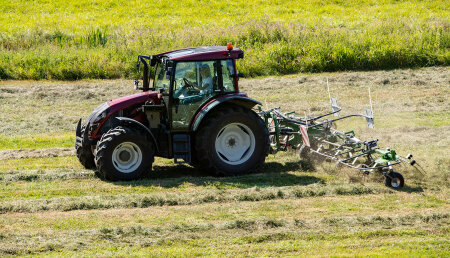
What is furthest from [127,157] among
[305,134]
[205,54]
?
[305,134]

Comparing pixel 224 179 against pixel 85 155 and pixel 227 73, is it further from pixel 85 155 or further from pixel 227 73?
pixel 85 155

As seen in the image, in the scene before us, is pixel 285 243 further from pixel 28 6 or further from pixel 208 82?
pixel 28 6

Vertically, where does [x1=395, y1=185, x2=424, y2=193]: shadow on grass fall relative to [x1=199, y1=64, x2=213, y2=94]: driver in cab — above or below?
below

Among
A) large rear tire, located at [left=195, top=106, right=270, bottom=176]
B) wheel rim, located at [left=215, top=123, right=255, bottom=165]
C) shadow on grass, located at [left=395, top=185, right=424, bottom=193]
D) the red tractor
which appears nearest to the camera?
shadow on grass, located at [left=395, top=185, right=424, bottom=193]

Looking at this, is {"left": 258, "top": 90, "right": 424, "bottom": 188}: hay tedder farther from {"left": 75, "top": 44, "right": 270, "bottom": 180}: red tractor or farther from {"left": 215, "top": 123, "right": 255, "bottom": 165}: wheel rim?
{"left": 75, "top": 44, "right": 270, "bottom": 180}: red tractor

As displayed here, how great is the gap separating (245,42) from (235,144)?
11.9m

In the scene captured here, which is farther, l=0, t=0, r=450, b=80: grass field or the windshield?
l=0, t=0, r=450, b=80: grass field

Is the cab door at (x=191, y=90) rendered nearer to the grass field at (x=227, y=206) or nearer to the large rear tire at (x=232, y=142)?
the large rear tire at (x=232, y=142)

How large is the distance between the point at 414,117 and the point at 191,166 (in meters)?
5.65

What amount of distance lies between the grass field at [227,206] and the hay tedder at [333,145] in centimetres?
20

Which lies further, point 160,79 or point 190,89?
point 160,79

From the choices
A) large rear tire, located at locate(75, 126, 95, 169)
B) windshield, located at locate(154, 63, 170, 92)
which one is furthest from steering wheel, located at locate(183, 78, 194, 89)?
large rear tire, located at locate(75, 126, 95, 169)

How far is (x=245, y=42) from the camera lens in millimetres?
21609

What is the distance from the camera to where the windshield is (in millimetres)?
9986
